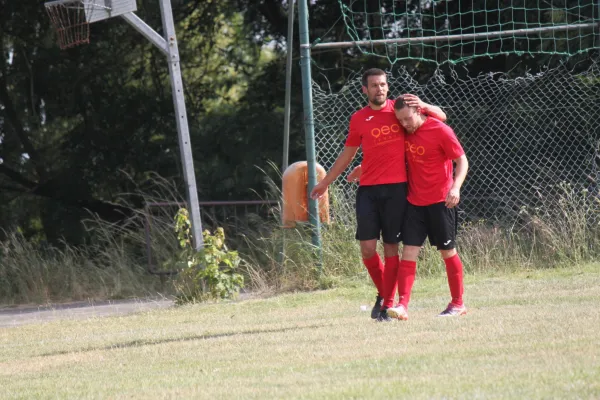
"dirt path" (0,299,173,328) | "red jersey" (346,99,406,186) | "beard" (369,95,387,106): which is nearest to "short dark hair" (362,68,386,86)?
"beard" (369,95,387,106)

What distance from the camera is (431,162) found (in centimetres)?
743

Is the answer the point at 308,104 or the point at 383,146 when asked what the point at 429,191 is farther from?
the point at 308,104

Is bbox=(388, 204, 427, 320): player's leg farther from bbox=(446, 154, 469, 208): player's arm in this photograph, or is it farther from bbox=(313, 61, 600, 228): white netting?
bbox=(313, 61, 600, 228): white netting

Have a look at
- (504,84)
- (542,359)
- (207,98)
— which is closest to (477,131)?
(504,84)

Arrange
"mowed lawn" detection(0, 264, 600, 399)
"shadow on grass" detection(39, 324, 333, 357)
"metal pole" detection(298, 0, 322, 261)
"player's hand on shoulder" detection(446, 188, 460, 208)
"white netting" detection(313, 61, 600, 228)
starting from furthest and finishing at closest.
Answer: "white netting" detection(313, 61, 600, 228) → "metal pole" detection(298, 0, 322, 261) → "shadow on grass" detection(39, 324, 333, 357) → "player's hand on shoulder" detection(446, 188, 460, 208) → "mowed lawn" detection(0, 264, 600, 399)

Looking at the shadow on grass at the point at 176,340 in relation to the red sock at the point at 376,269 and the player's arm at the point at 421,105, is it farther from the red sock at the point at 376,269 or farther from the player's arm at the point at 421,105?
the player's arm at the point at 421,105

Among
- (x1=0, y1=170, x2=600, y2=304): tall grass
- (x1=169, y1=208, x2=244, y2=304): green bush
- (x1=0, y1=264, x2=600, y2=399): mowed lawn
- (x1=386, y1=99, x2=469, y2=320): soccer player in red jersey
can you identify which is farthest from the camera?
(x1=0, y1=170, x2=600, y2=304): tall grass

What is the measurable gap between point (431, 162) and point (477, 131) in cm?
509

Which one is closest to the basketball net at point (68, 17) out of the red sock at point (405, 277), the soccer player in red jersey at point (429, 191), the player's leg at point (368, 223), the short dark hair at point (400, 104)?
the player's leg at point (368, 223)

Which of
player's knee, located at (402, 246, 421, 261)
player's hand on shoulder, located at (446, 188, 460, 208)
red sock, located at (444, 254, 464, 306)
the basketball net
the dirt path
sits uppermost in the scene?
the basketball net

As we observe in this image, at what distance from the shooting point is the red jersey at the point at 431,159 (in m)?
7.37

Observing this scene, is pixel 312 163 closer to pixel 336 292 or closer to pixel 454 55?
pixel 336 292

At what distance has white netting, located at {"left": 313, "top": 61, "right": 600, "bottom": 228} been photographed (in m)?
11.7

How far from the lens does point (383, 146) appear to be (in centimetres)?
755
